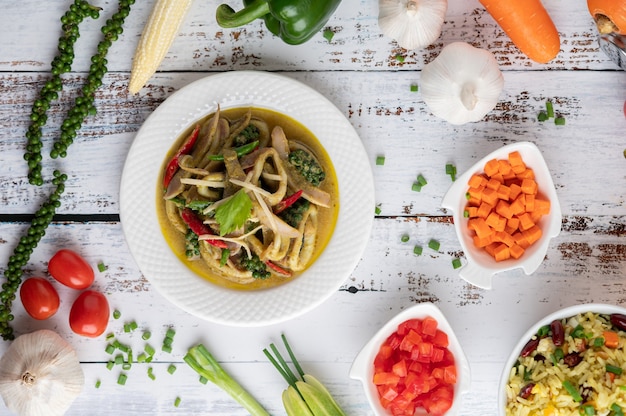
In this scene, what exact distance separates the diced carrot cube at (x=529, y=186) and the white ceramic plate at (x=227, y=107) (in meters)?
0.56

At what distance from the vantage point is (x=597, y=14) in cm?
243

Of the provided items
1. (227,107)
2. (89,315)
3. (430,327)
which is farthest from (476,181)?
(89,315)

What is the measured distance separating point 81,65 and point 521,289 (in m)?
1.98

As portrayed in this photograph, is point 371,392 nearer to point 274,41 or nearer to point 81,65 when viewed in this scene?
point 274,41

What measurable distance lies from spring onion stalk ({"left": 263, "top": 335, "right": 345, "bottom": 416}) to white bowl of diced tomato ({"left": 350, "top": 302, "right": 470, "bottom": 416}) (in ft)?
0.74

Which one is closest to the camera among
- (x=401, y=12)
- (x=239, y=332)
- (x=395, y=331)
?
(x=401, y=12)

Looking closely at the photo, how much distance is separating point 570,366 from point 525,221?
554 millimetres

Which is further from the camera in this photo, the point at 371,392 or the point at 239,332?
the point at 239,332

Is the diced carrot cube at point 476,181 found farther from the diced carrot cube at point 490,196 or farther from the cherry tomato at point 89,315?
the cherry tomato at point 89,315

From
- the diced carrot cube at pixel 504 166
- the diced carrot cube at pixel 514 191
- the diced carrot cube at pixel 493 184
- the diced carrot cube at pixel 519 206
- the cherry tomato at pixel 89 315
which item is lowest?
the cherry tomato at pixel 89 315

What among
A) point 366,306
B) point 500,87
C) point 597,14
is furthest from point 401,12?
point 366,306

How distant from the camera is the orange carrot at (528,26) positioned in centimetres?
251

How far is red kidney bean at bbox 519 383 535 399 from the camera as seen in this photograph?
2457 mm

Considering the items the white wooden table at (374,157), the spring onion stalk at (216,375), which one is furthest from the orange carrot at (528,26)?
the spring onion stalk at (216,375)
